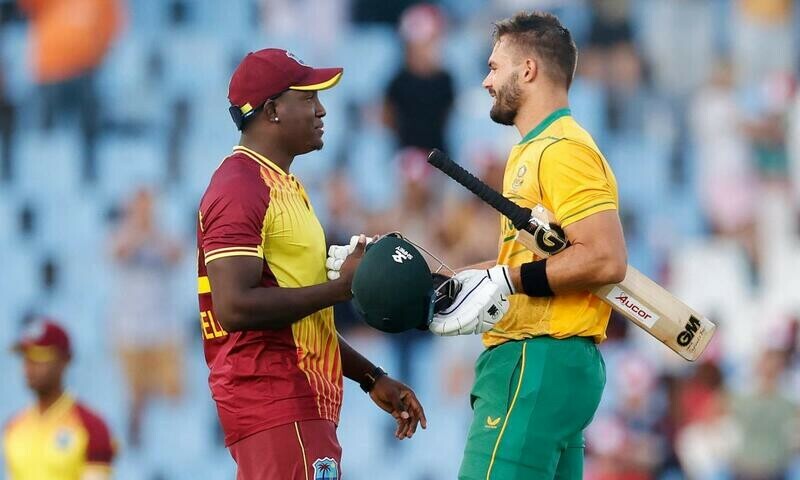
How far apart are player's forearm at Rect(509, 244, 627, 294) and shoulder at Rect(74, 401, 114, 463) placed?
3278 millimetres

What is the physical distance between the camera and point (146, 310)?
10312 millimetres

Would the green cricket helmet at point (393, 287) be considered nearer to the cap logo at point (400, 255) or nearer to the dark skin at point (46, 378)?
the cap logo at point (400, 255)

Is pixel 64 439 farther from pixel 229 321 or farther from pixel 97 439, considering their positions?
pixel 229 321

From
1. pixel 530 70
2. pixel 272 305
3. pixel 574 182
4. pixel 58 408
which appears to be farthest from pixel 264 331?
pixel 58 408

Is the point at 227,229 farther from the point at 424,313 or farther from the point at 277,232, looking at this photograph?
the point at 424,313

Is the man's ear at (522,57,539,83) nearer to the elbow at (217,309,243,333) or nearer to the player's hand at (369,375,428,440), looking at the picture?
the player's hand at (369,375,428,440)

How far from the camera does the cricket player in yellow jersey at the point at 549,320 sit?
14.9ft

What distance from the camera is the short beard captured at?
16.2ft

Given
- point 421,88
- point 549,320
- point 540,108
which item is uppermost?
point 540,108

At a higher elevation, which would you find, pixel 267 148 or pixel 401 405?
pixel 267 148

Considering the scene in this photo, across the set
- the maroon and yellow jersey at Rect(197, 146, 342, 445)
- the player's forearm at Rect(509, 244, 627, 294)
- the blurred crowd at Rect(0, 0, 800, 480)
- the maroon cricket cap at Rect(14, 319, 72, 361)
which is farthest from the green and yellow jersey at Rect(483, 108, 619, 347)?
the blurred crowd at Rect(0, 0, 800, 480)

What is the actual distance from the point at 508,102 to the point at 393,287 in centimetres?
104

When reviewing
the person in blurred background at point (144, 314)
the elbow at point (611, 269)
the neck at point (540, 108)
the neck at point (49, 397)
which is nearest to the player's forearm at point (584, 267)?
the elbow at point (611, 269)

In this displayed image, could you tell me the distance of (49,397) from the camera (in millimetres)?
7332
